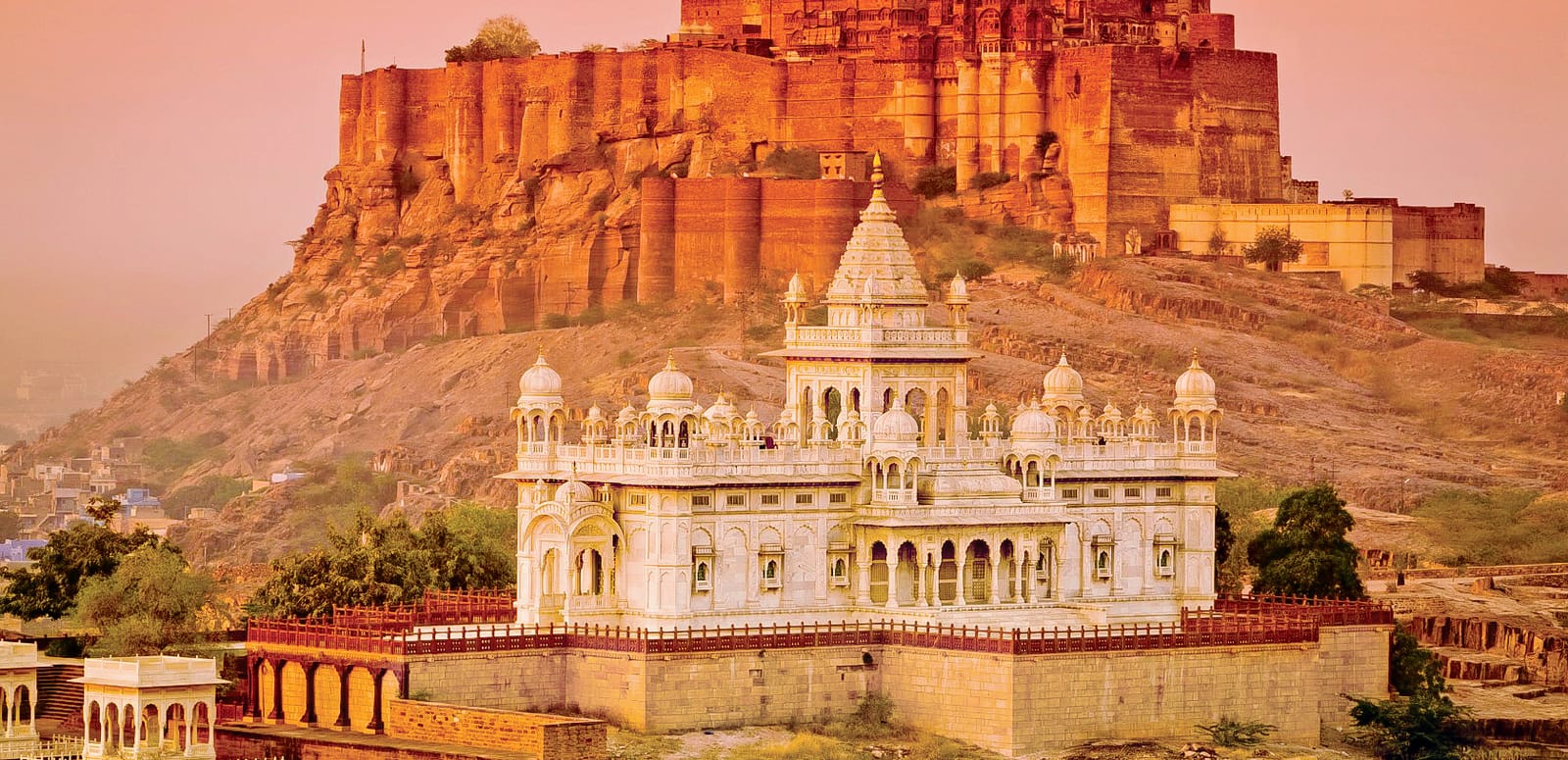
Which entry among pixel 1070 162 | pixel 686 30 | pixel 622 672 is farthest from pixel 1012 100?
pixel 622 672

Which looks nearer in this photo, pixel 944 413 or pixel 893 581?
pixel 893 581

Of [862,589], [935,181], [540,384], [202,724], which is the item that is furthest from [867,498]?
[935,181]

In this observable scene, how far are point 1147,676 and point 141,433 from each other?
259 ft

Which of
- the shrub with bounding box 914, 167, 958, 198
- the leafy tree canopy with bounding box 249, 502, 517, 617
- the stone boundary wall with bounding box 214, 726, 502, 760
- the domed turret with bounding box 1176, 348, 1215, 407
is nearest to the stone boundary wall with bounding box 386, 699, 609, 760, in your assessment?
the stone boundary wall with bounding box 214, 726, 502, 760

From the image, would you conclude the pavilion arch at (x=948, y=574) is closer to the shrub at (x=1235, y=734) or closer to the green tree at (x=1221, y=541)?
the shrub at (x=1235, y=734)

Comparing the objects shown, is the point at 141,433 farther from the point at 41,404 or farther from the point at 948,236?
the point at 948,236

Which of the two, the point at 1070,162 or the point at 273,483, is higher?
the point at 1070,162

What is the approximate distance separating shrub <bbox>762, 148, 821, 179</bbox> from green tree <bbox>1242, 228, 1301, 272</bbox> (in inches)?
508

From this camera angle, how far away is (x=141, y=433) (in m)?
150

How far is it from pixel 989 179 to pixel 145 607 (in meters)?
51.5

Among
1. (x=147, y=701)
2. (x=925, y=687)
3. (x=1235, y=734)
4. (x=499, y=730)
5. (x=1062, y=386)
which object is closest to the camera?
(x=147, y=701)

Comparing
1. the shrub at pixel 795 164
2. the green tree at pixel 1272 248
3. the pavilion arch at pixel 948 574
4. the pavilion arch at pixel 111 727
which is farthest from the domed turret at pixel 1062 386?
the shrub at pixel 795 164

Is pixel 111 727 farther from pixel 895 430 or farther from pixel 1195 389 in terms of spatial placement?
pixel 1195 389

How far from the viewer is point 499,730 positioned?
7062 cm
